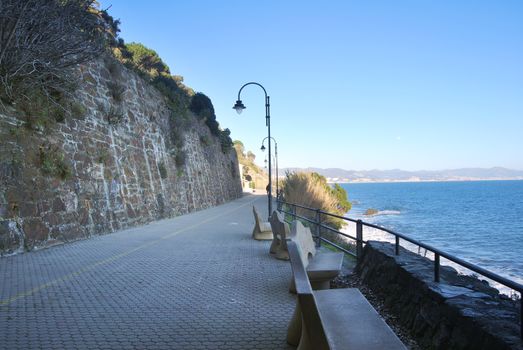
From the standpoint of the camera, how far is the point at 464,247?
79.9ft

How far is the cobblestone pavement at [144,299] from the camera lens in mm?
4383

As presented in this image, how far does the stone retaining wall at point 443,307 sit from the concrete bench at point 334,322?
577 millimetres

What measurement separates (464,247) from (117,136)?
19.7m

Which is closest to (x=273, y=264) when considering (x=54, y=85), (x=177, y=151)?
(x=54, y=85)

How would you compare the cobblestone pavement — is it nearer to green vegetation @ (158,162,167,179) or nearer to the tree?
green vegetation @ (158,162,167,179)

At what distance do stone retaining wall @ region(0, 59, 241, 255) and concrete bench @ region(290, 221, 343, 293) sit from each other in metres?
6.59

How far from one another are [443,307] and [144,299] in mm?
3876

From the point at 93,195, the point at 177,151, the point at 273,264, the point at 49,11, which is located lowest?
the point at 273,264

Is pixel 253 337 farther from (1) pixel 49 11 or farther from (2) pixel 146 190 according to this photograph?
(2) pixel 146 190

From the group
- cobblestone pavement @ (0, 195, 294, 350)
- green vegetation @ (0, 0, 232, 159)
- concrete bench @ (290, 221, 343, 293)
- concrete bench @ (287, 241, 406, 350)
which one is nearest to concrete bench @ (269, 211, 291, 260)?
cobblestone pavement @ (0, 195, 294, 350)

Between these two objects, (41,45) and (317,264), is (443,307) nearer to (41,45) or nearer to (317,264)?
(317,264)

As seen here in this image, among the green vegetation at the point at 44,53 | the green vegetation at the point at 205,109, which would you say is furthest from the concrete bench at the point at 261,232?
the green vegetation at the point at 205,109

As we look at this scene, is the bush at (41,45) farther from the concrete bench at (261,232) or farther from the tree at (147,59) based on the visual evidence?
the tree at (147,59)

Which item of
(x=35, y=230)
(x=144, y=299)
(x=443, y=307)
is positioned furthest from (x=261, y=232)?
(x=443, y=307)
